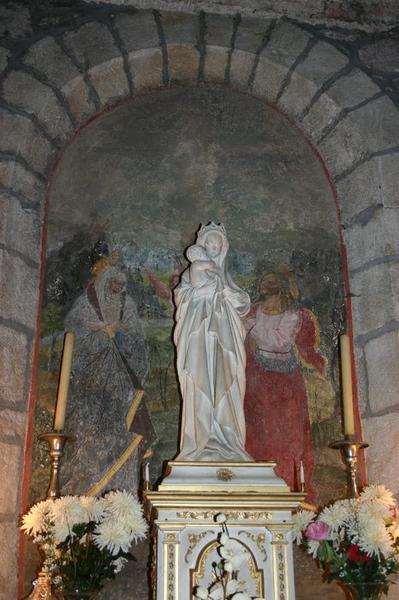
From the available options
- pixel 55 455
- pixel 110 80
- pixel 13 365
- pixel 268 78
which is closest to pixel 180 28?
pixel 110 80

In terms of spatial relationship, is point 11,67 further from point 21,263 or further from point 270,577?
point 270,577

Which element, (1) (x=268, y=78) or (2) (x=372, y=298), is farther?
(1) (x=268, y=78)

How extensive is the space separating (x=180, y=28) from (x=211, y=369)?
2957 millimetres

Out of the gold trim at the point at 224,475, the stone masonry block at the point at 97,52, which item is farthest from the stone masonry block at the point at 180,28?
the gold trim at the point at 224,475

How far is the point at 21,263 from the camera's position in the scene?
4.70m

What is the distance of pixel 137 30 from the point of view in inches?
209

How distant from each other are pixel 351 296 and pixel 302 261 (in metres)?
0.48

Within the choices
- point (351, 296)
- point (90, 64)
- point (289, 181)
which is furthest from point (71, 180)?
point (351, 296)

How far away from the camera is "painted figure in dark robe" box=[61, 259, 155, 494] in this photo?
449cm

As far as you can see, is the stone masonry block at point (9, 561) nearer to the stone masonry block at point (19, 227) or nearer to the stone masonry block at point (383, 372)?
the stone masonry block at point (19, 227)

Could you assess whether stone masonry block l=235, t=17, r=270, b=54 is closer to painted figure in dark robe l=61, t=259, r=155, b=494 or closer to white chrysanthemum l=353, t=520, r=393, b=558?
painted figure in dark robe l=61, t=259, r=155, b=494

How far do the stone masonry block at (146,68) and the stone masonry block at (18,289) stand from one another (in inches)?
71.0

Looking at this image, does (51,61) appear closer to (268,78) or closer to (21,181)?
(21,181)

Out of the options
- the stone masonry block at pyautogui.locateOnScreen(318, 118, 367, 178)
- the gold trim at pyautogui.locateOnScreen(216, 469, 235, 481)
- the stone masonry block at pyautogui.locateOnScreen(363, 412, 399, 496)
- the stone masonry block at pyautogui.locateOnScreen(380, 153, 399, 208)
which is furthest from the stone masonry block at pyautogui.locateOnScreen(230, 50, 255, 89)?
the gold trim at pyautogui.locateOnScreen(216, 469, 235, 481)
